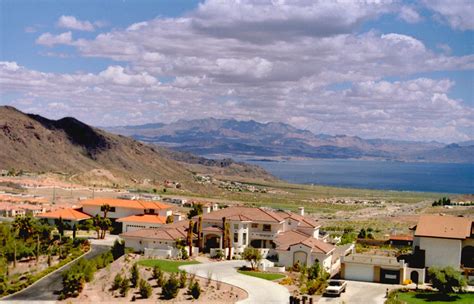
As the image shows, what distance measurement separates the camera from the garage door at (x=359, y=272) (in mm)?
51125

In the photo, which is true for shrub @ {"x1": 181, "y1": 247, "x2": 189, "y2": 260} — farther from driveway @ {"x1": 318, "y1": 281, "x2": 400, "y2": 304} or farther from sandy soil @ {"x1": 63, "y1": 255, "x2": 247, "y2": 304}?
driveway @ {"x1": 318, "y1": 281, "x2": 400, "y2": 304}

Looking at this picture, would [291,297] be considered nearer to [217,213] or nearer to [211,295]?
[211,295]

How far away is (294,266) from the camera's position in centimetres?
5344

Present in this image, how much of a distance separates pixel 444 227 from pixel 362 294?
506 inches

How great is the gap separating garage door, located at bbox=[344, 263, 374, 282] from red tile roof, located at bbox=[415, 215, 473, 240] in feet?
20.0

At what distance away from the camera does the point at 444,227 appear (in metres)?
55.4

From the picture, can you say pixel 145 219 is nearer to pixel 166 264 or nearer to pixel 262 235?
pixel 262 235

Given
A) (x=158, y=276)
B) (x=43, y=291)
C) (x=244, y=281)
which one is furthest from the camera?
(x=244, y=281)

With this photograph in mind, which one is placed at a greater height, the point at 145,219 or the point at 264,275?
the point at 145,219

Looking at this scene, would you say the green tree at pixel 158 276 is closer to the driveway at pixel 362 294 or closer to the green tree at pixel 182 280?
the green tree at pixel 182 280

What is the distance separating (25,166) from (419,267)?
132576 millimetres

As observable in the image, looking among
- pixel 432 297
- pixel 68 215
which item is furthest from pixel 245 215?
pixel 432 297

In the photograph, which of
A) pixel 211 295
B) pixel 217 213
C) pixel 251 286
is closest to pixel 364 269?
pixel 251 286

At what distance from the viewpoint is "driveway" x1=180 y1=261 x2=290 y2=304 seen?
145ft
